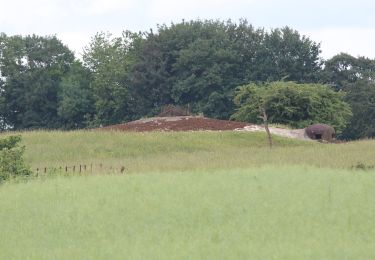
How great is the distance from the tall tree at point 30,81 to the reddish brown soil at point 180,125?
3033cm

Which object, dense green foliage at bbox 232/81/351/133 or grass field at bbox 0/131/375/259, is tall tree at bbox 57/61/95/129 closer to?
dense green foliage at bbox 232/81/351/133

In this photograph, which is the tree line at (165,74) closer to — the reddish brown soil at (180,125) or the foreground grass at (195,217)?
the reddish brown soil at (180,125)

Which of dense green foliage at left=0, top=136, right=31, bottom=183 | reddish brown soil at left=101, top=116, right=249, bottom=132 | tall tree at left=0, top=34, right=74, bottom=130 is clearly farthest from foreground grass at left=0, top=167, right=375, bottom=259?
tall tree at left=0, top=34, right=74, bottom=130

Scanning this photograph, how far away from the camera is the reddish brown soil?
51.8m

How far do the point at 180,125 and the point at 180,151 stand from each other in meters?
12.8

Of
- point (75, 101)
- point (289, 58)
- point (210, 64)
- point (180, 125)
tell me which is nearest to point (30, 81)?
point (75, 101)

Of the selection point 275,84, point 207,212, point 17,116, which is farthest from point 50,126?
point 207,212

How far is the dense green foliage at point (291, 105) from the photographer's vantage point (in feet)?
196

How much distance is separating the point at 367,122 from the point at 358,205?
60.6m

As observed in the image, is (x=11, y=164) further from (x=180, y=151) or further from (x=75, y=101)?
(x=75, y=101)

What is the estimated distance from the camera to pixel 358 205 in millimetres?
17297

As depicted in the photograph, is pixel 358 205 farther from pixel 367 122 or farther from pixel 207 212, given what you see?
pixel 367 122

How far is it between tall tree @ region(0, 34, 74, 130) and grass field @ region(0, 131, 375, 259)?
5856cm

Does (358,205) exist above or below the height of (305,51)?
below
